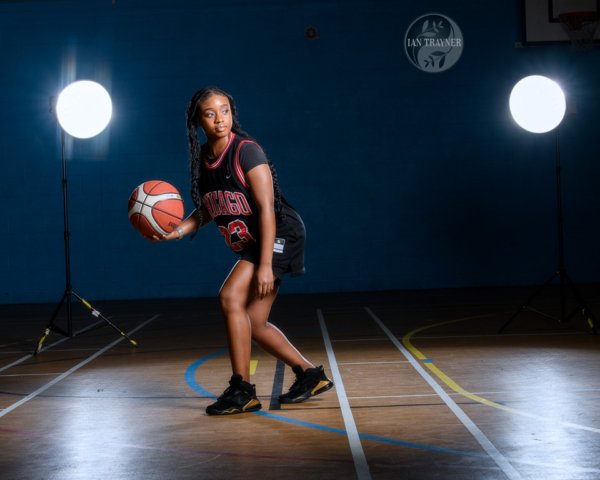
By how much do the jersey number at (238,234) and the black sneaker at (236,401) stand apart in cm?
67

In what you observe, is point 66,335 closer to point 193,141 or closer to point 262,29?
point 193,141

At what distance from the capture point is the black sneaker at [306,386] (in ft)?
14.8

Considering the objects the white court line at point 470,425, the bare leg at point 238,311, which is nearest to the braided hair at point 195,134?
the bare leg at point 238,311

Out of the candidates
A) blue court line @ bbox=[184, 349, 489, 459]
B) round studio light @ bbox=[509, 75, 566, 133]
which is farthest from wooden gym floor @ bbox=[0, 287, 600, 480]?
round studio light @ bbox=[509, 75, 566, 133]

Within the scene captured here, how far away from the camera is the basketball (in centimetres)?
471

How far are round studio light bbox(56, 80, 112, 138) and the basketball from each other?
2.99 m

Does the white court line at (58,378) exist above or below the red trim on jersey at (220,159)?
below

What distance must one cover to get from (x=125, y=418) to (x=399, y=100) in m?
8.68

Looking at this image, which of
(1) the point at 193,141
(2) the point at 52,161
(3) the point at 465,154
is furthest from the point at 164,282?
(1) the point at 193,141

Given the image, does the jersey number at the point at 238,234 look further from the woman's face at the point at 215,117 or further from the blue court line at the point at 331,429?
the blue court line at the point at 331,429

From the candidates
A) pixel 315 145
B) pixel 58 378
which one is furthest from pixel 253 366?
pixel 315 145

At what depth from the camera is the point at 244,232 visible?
435cm

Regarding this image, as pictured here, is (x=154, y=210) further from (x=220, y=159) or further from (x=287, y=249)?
(x=287, y=249)

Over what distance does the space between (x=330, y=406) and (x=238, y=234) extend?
1.00m
